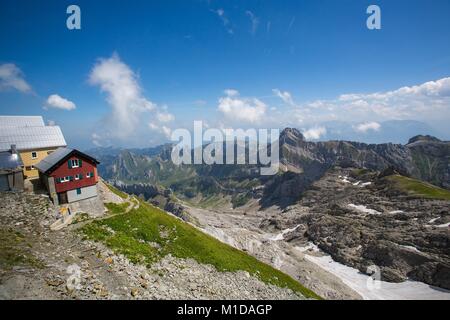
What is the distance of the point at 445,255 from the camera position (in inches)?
3585

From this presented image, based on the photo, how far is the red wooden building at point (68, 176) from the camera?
41.0 metres

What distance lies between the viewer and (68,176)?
42.8 meters

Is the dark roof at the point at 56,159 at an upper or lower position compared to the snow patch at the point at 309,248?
upper

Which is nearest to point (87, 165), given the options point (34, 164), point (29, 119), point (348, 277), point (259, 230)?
point (34, 164)

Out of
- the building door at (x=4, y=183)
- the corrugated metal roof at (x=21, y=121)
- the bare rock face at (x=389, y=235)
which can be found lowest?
the bare rock face at (x=389, y=235)

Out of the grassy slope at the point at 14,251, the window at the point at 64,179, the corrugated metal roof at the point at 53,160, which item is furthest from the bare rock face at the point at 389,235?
the corrugated metal roof at the point at 53,160

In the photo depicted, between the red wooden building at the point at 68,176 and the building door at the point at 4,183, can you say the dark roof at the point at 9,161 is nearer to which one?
the red wooden building at the point at 68,176

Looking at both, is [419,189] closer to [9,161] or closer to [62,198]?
[62,198]

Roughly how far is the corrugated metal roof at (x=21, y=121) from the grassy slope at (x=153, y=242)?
31.0 metres

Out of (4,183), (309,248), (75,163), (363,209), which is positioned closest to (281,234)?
(309,248)

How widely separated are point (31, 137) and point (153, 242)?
116 feet

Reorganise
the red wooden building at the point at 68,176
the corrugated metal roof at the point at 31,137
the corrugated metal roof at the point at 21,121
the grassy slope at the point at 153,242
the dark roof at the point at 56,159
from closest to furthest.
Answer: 1. the grassy slope at the point at 153,242
2. the red wooden building at the point at 68,176
3. the dark roof at the point at 56,159
4. the corrugated metal roof at the point at 31,137
5. the corrugated metal roof at the point at 21,121

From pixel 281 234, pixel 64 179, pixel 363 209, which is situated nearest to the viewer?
pixel 64 179

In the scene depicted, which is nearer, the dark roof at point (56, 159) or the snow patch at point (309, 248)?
the dark roof at point (56, 159)
